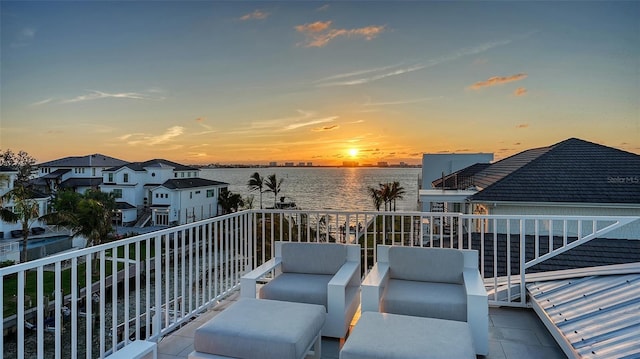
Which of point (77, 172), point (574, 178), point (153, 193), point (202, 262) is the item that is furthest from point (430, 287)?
point (77, 172)

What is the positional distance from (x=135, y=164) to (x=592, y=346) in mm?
33763

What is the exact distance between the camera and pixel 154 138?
2116 centimetres

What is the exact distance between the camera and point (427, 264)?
330 centimetres

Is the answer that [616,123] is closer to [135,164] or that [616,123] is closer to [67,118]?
[67,118]

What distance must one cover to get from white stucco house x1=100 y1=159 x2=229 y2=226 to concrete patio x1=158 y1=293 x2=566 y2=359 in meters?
28.4

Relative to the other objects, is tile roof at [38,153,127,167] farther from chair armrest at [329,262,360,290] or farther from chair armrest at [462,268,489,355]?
chair armrest at [462,268,489,355]

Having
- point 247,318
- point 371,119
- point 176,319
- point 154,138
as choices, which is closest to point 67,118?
point 154,138

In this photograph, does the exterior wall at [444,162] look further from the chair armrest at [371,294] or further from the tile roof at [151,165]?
the tile roof at [151,165]

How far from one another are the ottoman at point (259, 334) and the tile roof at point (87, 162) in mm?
34744

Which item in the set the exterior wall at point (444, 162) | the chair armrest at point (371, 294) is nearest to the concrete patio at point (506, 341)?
the chair armrest at point (371, 294)

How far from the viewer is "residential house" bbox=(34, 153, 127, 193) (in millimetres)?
31812

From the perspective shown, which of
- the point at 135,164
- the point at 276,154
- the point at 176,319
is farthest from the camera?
the point at 135,164

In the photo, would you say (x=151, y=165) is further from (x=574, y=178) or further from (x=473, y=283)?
(x=473, y=283)

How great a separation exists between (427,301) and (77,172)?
37056 millimetres
